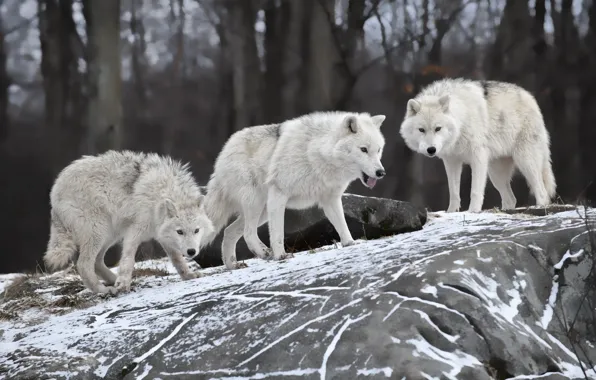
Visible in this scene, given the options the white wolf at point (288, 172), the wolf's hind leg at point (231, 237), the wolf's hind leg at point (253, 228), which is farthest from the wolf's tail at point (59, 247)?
the wolf's hind leg at point (253, 228)

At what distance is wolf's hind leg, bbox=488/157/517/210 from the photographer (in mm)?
9531

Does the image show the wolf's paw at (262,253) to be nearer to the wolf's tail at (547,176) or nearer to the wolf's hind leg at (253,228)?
the wolf's hind leg at (253,228)

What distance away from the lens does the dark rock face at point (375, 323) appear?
438cm

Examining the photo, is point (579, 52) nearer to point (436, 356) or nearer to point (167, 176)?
point (167, 176)

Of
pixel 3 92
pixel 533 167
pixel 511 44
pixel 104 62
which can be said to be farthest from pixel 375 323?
pixel 511 44

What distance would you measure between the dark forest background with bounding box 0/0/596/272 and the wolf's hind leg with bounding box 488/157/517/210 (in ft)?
15.1

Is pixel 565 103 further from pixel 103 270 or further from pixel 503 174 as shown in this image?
pixel 103 270

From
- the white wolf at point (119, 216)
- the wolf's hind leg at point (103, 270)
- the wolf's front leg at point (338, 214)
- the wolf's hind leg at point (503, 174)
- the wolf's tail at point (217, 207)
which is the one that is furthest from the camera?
the wolf's hind leg at point (503, 174)

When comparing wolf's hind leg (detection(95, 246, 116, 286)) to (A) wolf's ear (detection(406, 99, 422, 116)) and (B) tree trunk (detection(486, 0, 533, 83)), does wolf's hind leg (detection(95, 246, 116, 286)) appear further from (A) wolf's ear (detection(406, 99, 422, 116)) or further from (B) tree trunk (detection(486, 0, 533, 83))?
(B) tree trunk (detection(486, 0, 533, 83))

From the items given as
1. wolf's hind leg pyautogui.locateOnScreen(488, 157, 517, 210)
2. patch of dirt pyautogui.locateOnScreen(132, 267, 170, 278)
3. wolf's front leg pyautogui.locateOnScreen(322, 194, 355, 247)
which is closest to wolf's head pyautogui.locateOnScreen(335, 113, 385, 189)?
wolf's front leg pyautogui.locateOnScreen(322, 194, 355, 247)

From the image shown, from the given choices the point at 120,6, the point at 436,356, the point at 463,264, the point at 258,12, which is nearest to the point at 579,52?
the point at 258,12

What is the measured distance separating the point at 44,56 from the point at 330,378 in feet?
41.1

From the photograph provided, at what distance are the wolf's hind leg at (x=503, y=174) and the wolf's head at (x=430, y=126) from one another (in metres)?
1.29

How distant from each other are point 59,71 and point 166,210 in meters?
9.28
